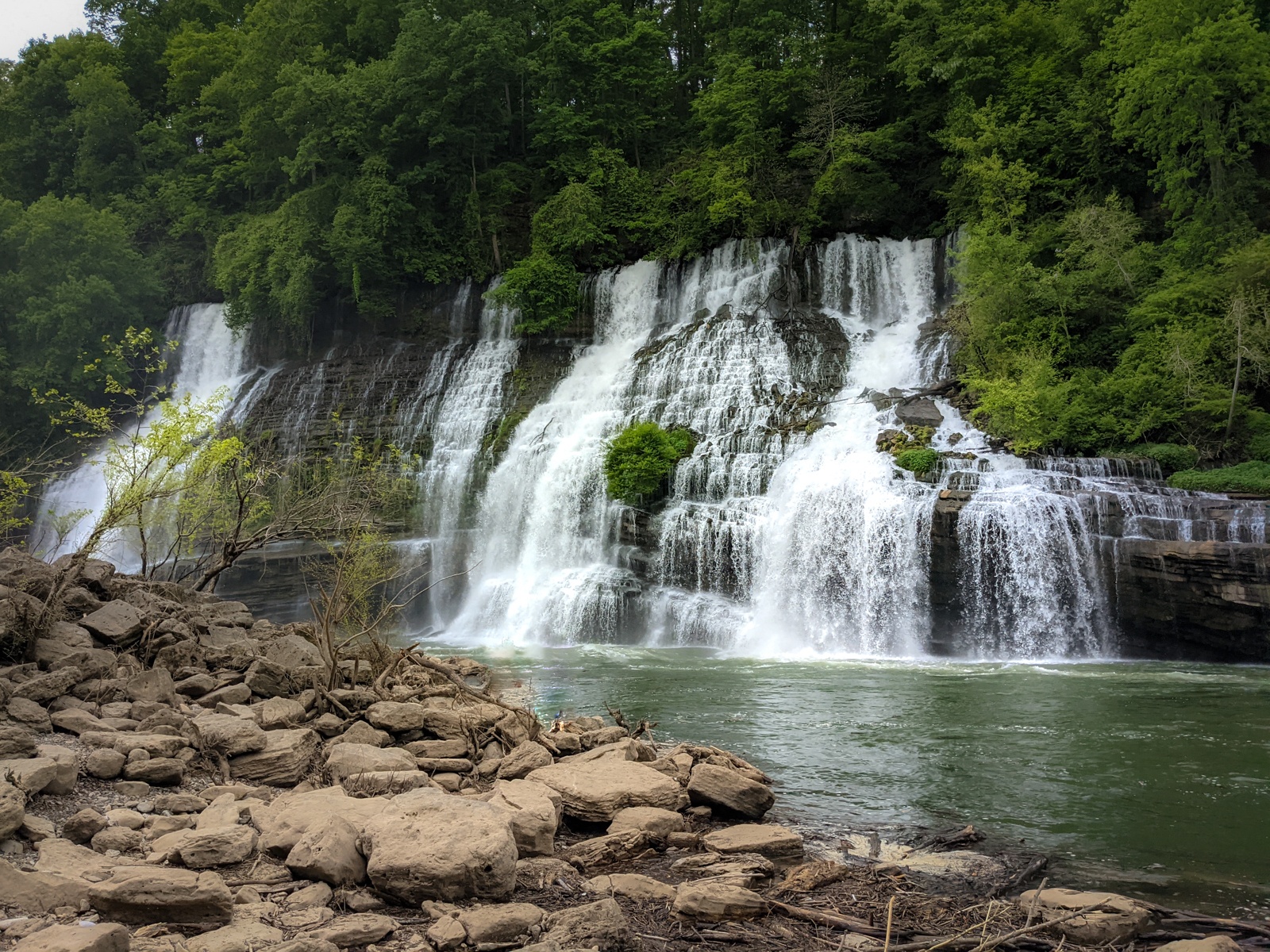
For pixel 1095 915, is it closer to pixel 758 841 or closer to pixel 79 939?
pixel 758 841

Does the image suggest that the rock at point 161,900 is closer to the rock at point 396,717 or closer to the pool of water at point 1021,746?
the rock at point 396,717

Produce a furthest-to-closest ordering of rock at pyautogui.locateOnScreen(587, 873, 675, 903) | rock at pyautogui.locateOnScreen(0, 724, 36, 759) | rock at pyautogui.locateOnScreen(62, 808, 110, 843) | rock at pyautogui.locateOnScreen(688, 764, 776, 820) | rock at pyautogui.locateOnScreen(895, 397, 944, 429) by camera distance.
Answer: rock at pyautogui.locateOnScreen(895, 397, 944, 429)
rock at pyautogui.locateOnScreen(688, 764, 776, 820)
rock at pyautogui.locateOnScreen(0, 724, 36, 759)
rock at pyautogui.locateOnScreen(62, 808, 110, 843)
rock at pyautogui.locateOnScreen(587, 873, 675, 903)

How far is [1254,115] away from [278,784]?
2537 cm

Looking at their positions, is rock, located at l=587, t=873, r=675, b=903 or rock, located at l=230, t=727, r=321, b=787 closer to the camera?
rock, located at l=587, t=873, r=675, b=903

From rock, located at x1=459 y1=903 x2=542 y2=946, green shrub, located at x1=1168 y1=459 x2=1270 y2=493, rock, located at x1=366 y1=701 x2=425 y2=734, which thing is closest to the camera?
rock, located at x1=459 y1=903 x2=542 y2=946

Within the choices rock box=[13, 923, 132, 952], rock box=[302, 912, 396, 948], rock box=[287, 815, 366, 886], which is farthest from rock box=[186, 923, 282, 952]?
rock box=[287, 815, 366, 886]

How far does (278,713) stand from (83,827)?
9.12 feet

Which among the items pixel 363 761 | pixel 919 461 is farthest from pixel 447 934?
pixel 919 461

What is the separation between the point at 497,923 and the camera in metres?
4.40

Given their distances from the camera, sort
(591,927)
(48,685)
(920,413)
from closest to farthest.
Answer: (591,927) < (48,685) < (920,413)

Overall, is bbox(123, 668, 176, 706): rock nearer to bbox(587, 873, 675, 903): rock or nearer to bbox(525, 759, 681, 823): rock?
bbox(525, 759, 681, 823): rock

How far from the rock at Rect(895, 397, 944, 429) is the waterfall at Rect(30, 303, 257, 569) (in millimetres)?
22453

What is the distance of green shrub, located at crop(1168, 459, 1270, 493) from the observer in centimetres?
1695

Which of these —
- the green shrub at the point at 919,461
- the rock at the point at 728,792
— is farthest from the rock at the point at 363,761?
the green shrub at the point at 919,461
